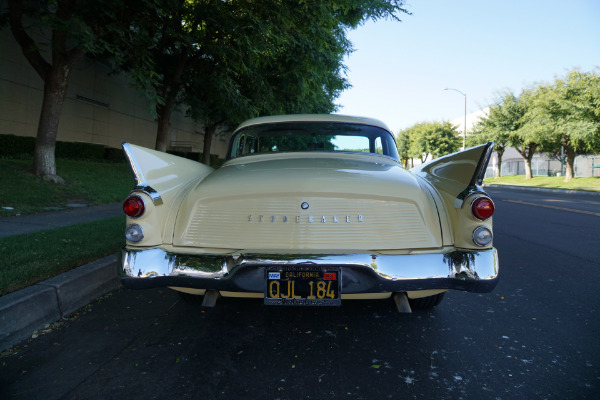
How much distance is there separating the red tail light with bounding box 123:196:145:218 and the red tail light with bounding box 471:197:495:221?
85.1 inches

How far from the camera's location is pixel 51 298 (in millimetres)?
2898

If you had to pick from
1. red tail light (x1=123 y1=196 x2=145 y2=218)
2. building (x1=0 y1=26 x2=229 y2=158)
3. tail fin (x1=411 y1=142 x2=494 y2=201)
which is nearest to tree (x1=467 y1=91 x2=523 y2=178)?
building (x1=0 y1=26 x2=229 y2=158)

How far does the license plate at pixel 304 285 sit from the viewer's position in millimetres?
2240

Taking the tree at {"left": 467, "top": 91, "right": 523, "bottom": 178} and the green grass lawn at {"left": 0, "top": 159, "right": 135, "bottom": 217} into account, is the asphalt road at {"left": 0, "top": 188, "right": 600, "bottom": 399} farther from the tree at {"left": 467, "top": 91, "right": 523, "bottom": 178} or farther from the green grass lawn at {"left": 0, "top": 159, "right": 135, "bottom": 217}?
the tree at {"left": 467, "top": 91, "right": 523, "bottom": 178}

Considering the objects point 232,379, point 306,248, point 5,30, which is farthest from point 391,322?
point 5,30

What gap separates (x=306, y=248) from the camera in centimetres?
236

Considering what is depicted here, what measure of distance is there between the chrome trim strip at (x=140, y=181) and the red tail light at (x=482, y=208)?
208cm

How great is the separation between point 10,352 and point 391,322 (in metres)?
2.62

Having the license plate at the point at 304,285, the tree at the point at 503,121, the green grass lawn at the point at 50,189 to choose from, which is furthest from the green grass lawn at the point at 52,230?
the tree at the point at 503,121

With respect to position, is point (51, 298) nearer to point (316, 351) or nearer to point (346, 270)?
point (316, 351)

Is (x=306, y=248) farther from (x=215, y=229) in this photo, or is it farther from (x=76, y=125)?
(x=76, y=125)

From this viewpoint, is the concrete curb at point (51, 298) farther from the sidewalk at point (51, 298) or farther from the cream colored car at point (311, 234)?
the cream colored car at point (311, 234)

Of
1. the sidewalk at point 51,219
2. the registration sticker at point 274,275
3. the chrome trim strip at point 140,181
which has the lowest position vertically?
the sidewalk at point 51,219

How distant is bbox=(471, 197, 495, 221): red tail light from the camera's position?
2436 mm
